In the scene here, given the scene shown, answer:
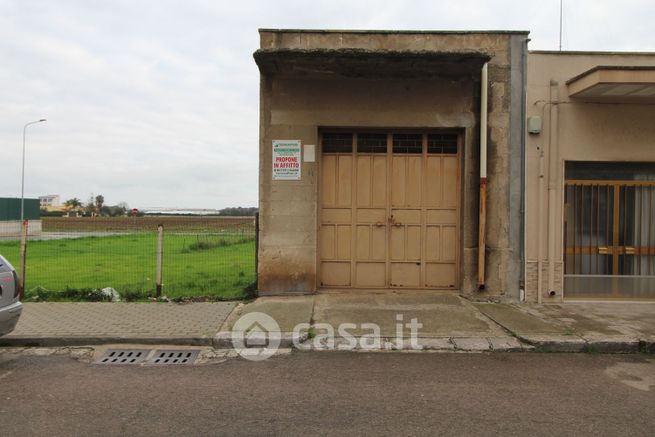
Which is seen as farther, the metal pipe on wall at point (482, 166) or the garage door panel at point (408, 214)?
the garage door panel at point (408, 214)

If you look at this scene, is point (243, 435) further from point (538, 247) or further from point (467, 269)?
point (538, 247)

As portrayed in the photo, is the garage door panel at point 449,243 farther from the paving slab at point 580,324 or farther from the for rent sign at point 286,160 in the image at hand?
the for rent sign at point 286,160

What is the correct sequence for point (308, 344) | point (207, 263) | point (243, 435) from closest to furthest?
point (243, 435)
point (308, 344)
point (207, 263)

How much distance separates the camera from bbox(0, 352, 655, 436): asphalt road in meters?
3.77

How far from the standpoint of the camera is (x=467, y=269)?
854cm

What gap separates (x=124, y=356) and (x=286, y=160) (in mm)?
4168

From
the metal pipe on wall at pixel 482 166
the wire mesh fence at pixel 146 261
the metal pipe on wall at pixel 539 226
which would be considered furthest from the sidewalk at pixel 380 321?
the wire mesh fence at pixel 146 261

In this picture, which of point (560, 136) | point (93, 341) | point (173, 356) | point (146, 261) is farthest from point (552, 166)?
point (146, 261)

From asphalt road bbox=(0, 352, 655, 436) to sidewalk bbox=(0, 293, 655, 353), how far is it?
39cm

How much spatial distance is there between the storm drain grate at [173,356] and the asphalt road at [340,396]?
24cm

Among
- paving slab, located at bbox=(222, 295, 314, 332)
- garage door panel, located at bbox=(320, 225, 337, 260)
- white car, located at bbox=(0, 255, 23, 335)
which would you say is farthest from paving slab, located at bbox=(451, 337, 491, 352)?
white car, located at bbox=(0, 255, 23, 335)

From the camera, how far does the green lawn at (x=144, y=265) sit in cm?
971

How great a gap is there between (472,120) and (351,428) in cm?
625

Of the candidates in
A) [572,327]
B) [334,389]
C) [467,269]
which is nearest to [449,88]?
[467,269]
